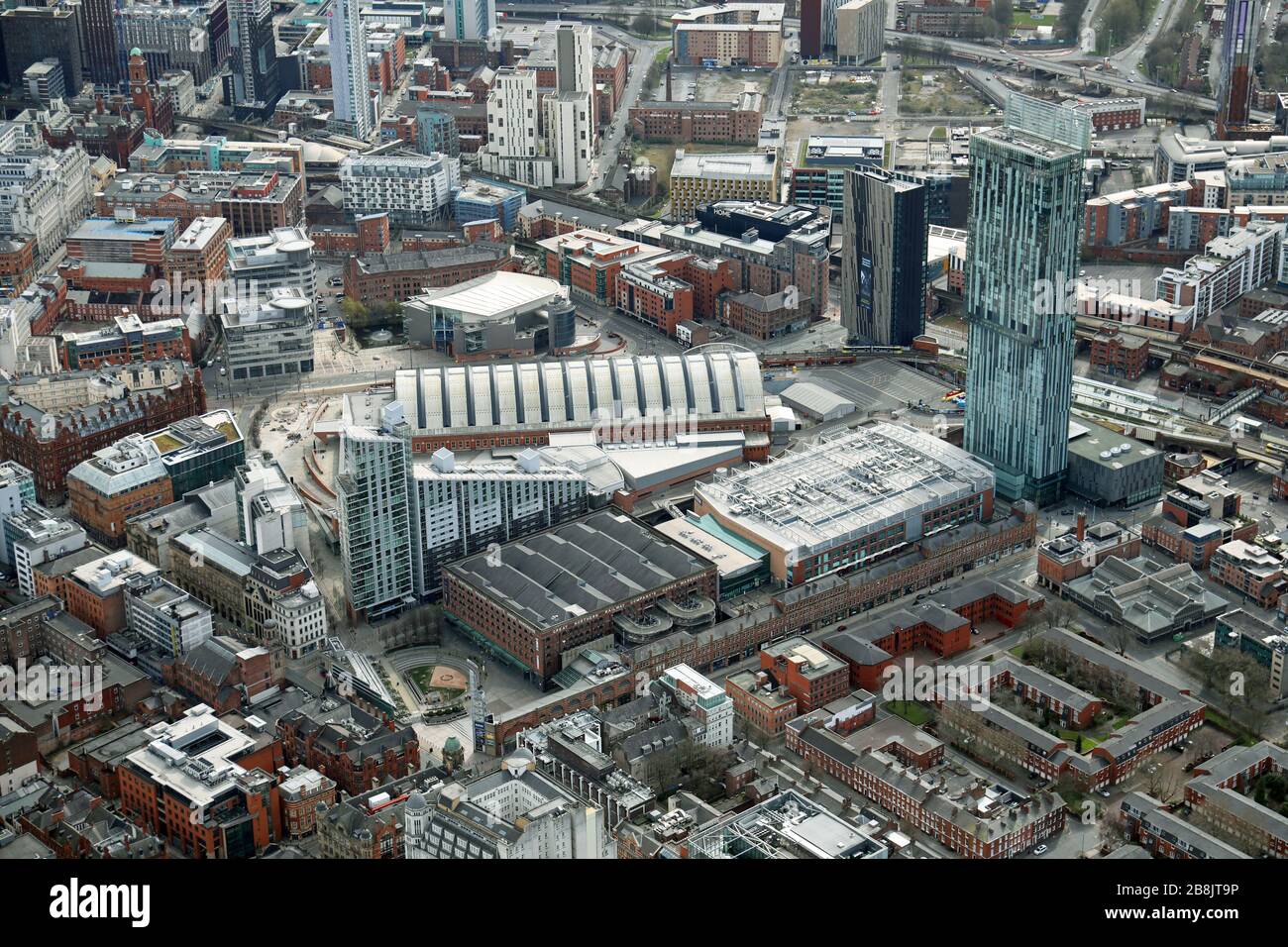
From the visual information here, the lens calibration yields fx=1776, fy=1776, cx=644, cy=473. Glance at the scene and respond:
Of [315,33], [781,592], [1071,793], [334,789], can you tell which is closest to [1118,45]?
[315,33]

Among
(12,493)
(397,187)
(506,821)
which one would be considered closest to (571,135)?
(397,187)

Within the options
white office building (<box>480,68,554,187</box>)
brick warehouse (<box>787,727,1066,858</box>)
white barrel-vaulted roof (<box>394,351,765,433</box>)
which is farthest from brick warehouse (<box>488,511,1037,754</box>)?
white office building (<box>480,68,554,187</box>)

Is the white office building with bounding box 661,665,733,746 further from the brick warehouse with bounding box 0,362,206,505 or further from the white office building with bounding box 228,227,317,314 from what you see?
the white office building with bounding box 228,227,317,314

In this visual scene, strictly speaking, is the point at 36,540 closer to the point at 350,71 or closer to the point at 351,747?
the point at 351,747
